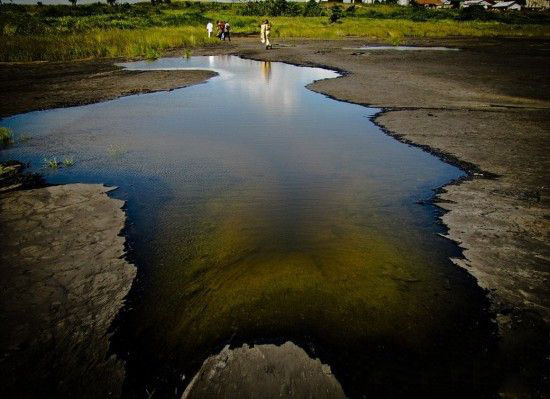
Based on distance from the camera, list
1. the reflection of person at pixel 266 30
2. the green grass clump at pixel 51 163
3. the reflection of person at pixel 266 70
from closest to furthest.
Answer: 1. the green grass clump at pixel 51 163
2. the reflection of person at pixel 266 70
3. the reflection of person at pixel 266 30

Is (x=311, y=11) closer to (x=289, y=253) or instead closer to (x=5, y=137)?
(x=5, y=137)

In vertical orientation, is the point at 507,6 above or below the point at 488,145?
above

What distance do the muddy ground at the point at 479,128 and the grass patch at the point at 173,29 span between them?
4.40 metres

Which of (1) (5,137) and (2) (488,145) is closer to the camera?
(2) (488,145)

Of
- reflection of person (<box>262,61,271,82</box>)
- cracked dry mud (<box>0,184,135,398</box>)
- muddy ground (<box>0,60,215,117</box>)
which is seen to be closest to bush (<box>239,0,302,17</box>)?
reflection of person (<box>262,61,271,82</box>)

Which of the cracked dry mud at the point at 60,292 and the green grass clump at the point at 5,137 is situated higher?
the green grass clump at the point at 5,137

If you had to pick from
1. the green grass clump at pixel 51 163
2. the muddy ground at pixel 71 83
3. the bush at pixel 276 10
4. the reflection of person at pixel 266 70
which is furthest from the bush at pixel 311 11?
the green grass clump at pixel 51 163

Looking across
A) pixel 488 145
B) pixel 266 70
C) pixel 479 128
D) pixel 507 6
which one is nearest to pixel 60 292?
pixel 488 145

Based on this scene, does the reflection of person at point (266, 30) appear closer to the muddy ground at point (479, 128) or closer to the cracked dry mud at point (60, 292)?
the muddy ground at point (479, 128)

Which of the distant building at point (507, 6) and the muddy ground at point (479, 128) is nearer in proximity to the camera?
the muddy ground at point (479, 128)

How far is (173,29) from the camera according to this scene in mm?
31953

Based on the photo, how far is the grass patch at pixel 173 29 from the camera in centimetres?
2048

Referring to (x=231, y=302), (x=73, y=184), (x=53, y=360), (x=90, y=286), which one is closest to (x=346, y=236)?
(x=231, y=302)

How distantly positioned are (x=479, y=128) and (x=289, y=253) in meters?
5.13
